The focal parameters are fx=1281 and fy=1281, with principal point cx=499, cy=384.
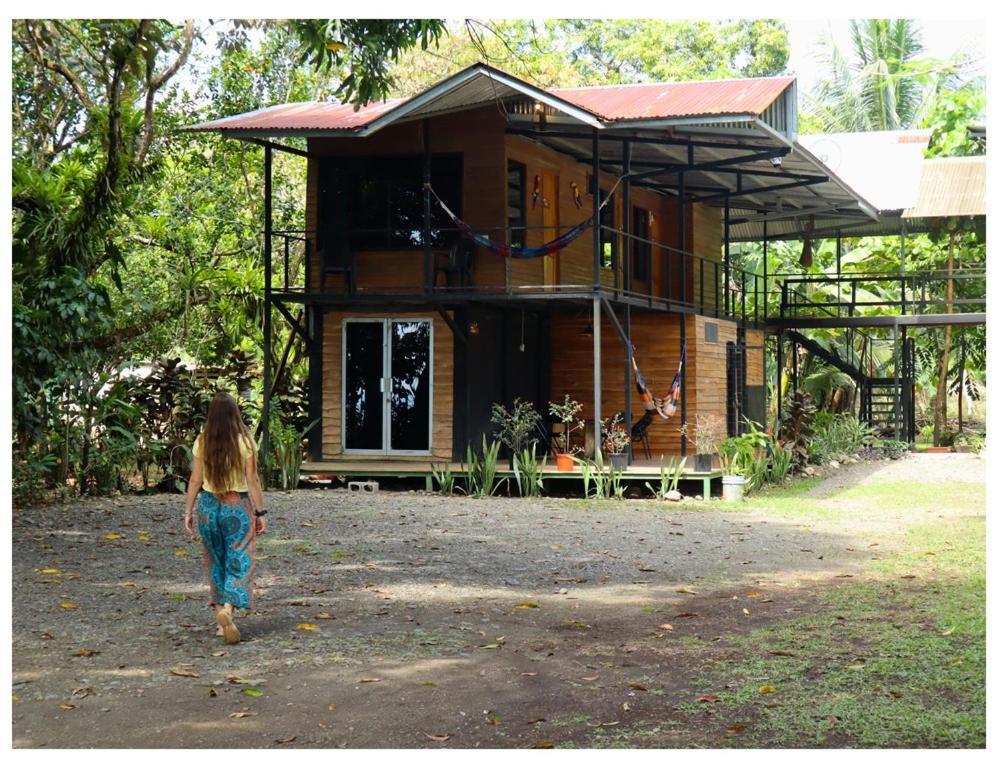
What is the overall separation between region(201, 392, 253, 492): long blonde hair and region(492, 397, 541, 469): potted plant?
29.0 feet

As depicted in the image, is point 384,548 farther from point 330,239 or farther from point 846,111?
point 846,111

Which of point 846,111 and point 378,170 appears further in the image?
point 846,111

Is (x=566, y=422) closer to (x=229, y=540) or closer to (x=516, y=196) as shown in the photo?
(x=516, y=196)

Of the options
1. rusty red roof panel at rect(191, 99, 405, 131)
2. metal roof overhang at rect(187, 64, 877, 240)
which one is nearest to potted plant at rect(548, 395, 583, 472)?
metal roof overhang at rect(187, 64, 877, 240)

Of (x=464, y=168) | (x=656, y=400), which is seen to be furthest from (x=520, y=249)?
(x=656, y=400)

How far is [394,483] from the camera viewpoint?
54.4ft

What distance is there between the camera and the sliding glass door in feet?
56.4

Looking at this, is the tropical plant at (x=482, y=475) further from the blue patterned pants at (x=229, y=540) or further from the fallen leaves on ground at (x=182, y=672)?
the fallen leaves on ground at (x=182, y=672)

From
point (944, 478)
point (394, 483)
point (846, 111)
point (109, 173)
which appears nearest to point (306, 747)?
point (109, 173)

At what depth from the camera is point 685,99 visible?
15.6 m

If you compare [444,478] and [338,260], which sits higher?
[338,260]

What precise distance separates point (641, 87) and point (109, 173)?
722cm

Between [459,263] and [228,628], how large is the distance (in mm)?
9910

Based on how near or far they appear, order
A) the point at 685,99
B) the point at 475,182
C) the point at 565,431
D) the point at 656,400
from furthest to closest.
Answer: the point at 565,431 < the point at 656,400 < the point at 475,182 < the point at 685,99
